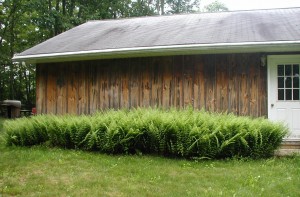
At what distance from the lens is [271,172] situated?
17.0 feet

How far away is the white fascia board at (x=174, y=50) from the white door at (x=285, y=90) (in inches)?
13.2

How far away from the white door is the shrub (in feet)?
5.26

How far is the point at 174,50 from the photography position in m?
7.88

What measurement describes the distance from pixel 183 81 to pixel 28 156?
169 inches

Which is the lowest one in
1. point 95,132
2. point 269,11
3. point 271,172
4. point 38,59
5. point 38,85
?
point 271,172

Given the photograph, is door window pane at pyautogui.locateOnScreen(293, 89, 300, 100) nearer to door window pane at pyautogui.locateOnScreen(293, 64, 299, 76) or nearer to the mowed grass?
door window pane at pyautogui.locateOnScreen(293, 64, 299, 76)

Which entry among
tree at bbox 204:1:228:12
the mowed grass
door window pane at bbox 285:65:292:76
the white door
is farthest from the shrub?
tree at bbox 204:1:228:12

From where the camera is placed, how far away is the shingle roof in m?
7.91

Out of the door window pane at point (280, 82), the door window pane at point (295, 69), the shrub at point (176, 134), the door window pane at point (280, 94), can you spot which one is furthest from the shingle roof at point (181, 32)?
the shrub at point (176, 134)

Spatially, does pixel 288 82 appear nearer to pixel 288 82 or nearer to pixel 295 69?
pixel 288 82

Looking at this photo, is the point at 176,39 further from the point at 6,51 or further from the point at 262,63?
the point at 6,51

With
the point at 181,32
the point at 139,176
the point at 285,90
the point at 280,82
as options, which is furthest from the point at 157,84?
the point at 139,176

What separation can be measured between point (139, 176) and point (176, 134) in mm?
1487

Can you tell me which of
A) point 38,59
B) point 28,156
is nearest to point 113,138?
point 28,156
